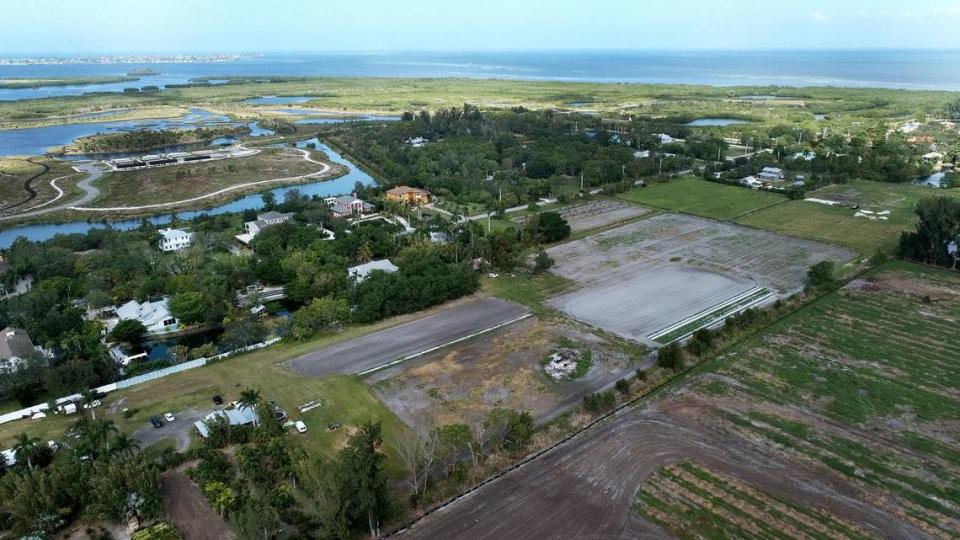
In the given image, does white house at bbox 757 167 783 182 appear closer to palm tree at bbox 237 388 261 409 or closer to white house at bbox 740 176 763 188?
white house at bbox 740 176 763 188

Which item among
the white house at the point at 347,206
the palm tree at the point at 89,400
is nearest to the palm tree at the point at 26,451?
the palm tree at the point at 89,400

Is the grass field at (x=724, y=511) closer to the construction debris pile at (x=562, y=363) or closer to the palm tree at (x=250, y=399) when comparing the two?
the construction debris pile at (x=562, y=363)

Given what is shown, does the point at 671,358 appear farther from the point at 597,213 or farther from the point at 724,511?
the point at 597,213

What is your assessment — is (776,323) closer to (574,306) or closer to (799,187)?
(574,306)

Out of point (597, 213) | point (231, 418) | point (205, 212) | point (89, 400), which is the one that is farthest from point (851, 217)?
point (205, 212)

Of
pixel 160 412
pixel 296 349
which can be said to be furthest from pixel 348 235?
pixel 160 412

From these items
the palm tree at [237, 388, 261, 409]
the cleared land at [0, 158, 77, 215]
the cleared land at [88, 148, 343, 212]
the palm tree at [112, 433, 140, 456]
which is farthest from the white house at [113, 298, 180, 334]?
the cleared land at [0, 158, 77, 215]
